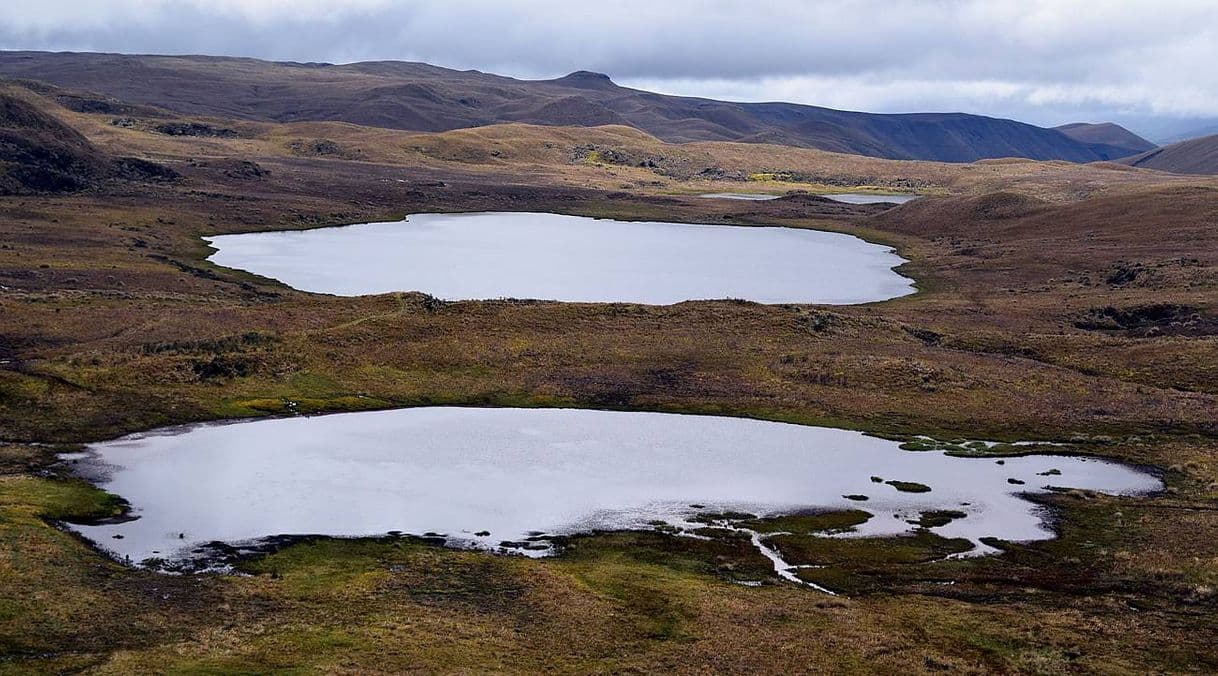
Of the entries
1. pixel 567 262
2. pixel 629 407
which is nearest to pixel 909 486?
pixel 629 407

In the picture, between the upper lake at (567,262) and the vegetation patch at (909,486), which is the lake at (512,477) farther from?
the upper lake at (567,262)

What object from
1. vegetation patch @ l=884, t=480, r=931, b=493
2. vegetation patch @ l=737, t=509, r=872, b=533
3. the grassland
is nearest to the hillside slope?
the grassland

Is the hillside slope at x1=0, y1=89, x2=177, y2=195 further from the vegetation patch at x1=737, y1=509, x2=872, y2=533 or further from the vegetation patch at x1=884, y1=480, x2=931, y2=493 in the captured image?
the vegetation patch at x1=737, y1=509, x2=872, y2=533

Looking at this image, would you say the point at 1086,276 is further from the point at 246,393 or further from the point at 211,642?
the point at 211,642

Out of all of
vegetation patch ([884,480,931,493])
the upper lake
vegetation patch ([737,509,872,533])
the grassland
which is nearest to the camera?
the grassland

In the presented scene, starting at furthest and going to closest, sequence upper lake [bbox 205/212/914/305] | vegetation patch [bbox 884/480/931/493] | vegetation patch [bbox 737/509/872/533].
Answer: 1. upper lake [bbox 205/212/914/305]
2. vegetation patch [bbox 884/480/931/493]
3. vegetation patch [bbox 737/509/872/533]

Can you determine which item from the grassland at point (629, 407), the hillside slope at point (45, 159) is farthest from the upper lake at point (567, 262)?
the hillside slope at point (45, 159)

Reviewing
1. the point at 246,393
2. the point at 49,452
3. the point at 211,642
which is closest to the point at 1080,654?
the point at 211,642
